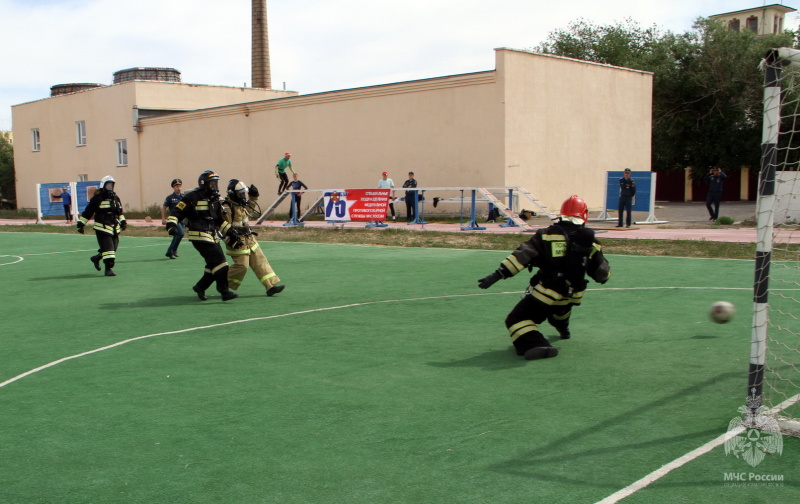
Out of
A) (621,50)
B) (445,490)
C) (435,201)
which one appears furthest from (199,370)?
(621,50)

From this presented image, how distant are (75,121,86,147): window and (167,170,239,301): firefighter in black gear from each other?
39.0 metres

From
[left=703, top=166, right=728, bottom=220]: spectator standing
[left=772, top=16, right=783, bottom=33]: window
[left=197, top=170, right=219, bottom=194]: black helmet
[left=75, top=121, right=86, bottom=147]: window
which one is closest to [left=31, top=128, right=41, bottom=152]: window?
[left=75, top=121, right=86, bottom=147]: window

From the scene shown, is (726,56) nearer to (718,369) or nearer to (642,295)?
(642,295)

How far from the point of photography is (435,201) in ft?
93.5

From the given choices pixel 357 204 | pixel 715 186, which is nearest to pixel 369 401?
pixel 357 204

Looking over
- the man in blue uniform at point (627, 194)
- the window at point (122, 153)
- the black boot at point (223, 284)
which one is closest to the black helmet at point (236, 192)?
the black boot at point (223, 284)

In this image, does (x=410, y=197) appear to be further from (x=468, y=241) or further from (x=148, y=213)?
(x=148, y=213)

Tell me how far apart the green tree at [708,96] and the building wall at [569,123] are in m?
9.16

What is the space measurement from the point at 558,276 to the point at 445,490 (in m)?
3.39

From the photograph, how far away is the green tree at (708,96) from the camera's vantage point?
40.8 m

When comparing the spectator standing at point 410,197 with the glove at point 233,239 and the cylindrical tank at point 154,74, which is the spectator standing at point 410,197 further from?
the cylindrical tank at point 154,74

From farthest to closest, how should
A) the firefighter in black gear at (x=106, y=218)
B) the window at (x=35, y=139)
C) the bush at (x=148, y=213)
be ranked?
the window at (x=35, y=139)
the bush at (x=148, y=213)
the firefighter in black gear at (x=106, y=218)

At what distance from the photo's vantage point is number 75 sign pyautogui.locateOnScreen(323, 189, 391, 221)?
24.5m

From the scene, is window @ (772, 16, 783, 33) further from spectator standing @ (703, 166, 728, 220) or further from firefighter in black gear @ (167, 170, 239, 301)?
firefighter in black gear @ (167, 170, 239, 301)
